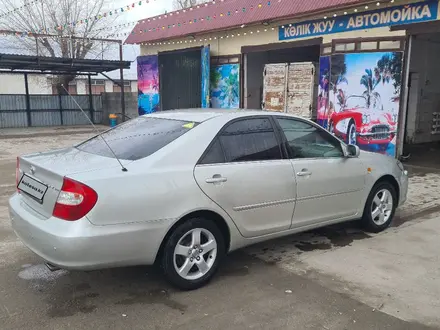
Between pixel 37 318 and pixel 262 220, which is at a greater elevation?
pixel 262 220

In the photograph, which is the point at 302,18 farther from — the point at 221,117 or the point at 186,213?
the point at 186,213

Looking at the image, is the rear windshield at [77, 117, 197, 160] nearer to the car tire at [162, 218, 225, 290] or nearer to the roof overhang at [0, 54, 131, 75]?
the car tire at [162, 218, 225, 290]

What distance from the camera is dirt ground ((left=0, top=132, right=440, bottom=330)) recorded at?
325 cm

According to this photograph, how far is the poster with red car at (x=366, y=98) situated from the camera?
9695 millimetres

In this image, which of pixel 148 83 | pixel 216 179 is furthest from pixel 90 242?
pixel 148 83

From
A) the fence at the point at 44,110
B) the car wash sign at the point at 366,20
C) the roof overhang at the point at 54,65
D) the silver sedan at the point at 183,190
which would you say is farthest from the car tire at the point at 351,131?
the fence at the point at 44,110

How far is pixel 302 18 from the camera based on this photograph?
11.2m

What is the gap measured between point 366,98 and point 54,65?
531 inches

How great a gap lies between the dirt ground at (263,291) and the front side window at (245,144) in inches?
44.4

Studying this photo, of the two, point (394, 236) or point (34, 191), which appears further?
point (394, 236)

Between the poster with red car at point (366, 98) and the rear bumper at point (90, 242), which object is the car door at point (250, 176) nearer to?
the rear bumper at point (90, 242)

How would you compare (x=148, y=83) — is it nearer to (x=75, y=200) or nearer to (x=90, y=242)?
(x=75, y=200)

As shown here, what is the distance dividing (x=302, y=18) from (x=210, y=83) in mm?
4546

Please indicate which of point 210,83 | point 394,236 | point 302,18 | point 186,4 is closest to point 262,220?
point 394,236
